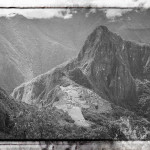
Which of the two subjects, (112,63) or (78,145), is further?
(112,63)

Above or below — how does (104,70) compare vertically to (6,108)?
above

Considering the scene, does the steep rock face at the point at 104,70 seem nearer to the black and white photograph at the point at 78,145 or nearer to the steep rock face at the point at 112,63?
the steep rock face at the point at 112,63

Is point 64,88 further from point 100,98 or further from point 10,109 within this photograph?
point 10,109

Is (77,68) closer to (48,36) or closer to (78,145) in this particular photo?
(48,36)

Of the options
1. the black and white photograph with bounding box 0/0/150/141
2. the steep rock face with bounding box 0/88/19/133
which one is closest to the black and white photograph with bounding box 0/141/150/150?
the black and white photograph with bounding box 0/0/150/141

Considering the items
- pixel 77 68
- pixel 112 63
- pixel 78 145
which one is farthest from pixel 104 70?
pixel 78 145

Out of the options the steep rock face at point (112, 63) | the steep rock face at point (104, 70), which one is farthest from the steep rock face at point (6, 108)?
the steep rock face at point (112, 63)

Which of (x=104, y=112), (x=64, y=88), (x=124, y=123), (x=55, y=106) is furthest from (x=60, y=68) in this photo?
(x=124, y=123)

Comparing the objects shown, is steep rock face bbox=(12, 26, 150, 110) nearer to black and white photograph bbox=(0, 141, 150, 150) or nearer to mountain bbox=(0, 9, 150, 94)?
mountain bbox=(0, 9, 150, 94)
